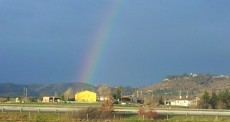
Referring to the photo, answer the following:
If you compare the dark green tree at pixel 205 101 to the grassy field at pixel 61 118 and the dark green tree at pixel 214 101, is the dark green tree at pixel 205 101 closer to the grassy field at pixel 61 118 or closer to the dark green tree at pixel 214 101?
the dark green tree at pixel 214 101

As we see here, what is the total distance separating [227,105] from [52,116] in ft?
184

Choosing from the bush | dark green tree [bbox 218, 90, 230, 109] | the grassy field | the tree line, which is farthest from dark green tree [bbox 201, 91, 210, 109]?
the bush

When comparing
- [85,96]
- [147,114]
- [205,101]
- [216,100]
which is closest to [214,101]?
[216,100]

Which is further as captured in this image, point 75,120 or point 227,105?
point 227,105

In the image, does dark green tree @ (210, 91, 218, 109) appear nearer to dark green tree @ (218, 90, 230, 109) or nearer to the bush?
dark green tree @ (218, 90, 230, 109)

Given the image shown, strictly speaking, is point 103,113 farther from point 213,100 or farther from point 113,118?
point 213,100

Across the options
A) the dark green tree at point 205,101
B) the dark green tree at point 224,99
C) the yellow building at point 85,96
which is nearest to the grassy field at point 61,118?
the dark green tree at point 205,101

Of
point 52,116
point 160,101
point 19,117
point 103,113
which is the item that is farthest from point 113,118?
point 160,101

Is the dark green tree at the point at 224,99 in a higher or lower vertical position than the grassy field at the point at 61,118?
higher

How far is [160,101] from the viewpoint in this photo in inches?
4601

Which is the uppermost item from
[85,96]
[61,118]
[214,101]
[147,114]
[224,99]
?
[85,96]

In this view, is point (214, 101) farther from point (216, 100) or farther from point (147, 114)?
point (147, 114)

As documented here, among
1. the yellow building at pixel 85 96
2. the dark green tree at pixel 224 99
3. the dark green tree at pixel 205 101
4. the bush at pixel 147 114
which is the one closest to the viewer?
the bush at pixel 147 114

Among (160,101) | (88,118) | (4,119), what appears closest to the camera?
(4,119)
